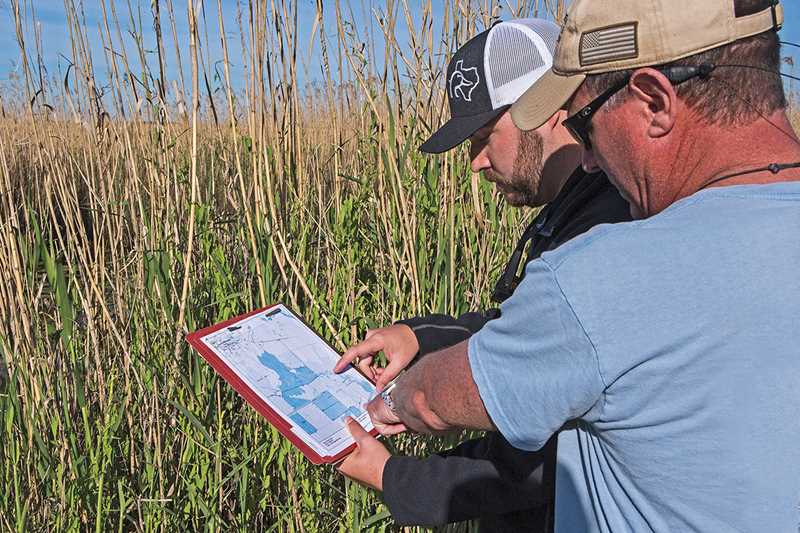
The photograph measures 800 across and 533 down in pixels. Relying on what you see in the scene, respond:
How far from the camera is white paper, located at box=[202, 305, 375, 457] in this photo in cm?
113

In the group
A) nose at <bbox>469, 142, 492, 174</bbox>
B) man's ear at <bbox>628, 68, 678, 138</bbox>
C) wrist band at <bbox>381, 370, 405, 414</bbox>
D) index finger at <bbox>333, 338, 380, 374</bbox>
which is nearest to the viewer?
man's ear at <bbox>628, 68, 678, 138</bbox>

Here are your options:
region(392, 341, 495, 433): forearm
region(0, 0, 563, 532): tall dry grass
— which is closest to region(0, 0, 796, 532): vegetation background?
region(0, 0, 563, 532): tall dry grass

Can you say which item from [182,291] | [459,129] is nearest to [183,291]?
[182,291]

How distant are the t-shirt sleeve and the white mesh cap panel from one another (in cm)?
67

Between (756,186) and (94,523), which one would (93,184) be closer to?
(94,523)

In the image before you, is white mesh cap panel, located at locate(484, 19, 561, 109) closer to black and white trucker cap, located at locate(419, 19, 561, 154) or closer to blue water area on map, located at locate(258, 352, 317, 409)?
black and white trucker cap, located at locate(419, 19, 561, 154)

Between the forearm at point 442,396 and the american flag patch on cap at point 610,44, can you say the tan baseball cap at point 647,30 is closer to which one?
the american flag patch on cap at point 610,44

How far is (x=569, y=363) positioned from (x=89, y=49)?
152 centimetres

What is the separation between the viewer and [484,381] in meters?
0.77

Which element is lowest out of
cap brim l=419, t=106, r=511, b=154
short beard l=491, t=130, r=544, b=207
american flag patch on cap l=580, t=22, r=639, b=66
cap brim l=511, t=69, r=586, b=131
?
short beard l=491, t=130, r=544, b=207

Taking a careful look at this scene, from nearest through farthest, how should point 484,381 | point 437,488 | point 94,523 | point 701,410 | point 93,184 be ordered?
point 701,410
point 484,381
point 437,488
point 94,523
point 93,184

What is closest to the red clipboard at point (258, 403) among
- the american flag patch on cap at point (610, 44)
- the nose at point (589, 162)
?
the nose at point (589, 162)

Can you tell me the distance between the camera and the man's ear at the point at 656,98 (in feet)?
2.44

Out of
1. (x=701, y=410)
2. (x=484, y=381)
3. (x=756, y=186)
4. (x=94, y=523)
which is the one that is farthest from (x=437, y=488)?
(x=94, y=523)
